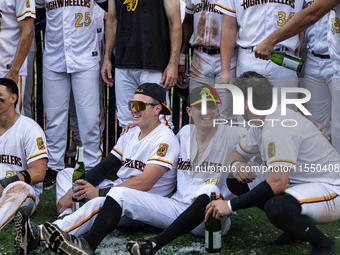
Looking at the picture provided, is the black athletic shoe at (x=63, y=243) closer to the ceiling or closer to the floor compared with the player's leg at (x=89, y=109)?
closer to the floor

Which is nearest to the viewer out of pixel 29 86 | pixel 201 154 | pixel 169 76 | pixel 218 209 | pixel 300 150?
pixel 218 209

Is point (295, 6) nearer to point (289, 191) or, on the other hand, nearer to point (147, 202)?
point (289, 191)

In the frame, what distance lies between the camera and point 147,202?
9.55ft

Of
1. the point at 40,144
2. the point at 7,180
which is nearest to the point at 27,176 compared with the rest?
the point at 7,180

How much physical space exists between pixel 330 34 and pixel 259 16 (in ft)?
2.20

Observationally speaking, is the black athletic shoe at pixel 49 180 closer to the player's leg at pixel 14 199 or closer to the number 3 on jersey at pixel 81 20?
the player's leg at pixel 14 199

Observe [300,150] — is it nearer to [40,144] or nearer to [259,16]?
[259,16]

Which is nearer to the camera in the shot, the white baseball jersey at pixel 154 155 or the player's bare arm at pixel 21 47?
the white baseball jersey at pixel 154 155

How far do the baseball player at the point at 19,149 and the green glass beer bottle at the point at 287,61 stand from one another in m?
2.03

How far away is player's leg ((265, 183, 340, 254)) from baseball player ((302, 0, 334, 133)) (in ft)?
5.45

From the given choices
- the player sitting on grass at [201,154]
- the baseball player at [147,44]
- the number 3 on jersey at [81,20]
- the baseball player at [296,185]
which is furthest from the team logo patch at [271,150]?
the number 3 on jersey at [81,20]

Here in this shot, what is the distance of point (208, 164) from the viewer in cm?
323

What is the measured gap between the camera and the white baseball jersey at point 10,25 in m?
3.99

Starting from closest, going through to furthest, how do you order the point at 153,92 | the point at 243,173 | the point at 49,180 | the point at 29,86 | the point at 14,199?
1. the point at 243,173
2. the point at 14,199
3. the point at 153,92
4. the point at 49,180
5. the point at 29,86
